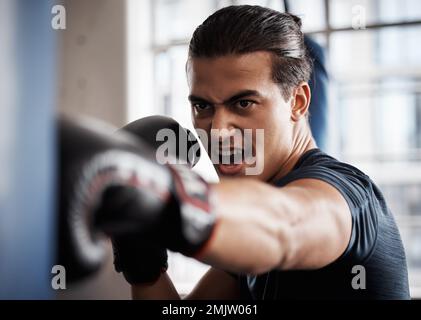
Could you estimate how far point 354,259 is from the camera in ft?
1.96

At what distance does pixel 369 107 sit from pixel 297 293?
7.27 ft

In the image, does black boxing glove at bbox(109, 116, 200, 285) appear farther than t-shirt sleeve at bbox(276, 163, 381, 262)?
Yes

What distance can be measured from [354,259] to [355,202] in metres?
0.08

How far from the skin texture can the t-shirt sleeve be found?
15 mm

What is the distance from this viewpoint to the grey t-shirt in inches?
22.6

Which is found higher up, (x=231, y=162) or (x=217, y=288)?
(x=231, y=162)

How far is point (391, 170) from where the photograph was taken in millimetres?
2443

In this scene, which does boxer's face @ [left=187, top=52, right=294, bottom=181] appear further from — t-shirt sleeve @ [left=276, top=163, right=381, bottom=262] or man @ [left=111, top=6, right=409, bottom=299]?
t-shirt sleeve @ [left=276, top=163, right=381, bottom=262]

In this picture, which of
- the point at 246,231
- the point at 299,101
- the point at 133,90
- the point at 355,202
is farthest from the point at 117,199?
the point at 133,90

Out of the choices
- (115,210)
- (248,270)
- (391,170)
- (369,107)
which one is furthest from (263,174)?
(369,107)

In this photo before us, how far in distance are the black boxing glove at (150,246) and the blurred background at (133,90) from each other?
0.10 metres

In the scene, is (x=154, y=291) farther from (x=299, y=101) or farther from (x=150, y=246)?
(x=299, y=101)

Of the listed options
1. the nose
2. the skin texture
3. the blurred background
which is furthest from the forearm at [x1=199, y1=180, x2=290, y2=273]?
the nose
